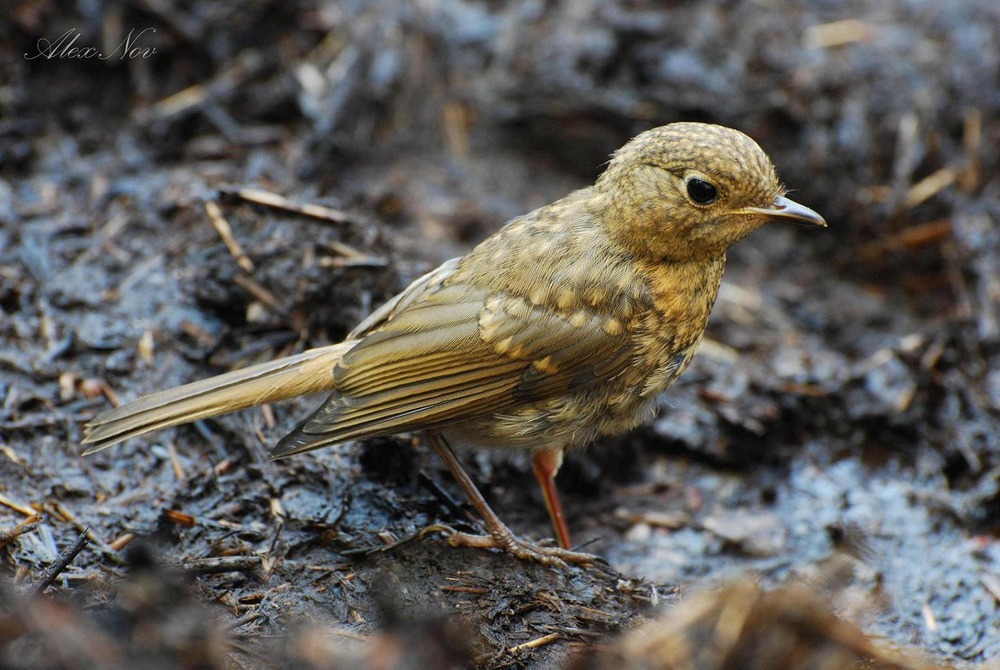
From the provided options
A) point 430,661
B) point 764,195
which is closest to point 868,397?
point 764,195

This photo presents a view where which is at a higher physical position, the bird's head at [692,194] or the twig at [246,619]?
the bird's head at [692,194]

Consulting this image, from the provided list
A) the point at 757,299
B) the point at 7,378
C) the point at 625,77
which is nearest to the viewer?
the point at 7,378

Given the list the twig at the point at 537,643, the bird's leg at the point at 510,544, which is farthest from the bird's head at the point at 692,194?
the twig at the point at 537,643

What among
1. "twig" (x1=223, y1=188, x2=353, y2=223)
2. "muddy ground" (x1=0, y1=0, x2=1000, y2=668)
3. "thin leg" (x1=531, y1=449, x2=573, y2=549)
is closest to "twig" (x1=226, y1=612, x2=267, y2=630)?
"muddy ground" (x1=0, y1=0, x2=1000, y2=668)

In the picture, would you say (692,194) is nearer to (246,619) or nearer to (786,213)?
(786,213)

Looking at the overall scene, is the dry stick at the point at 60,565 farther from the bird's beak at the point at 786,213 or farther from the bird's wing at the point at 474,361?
the bird's beak at the point at 786,213

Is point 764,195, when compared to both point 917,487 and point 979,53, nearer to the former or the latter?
point 917,487
